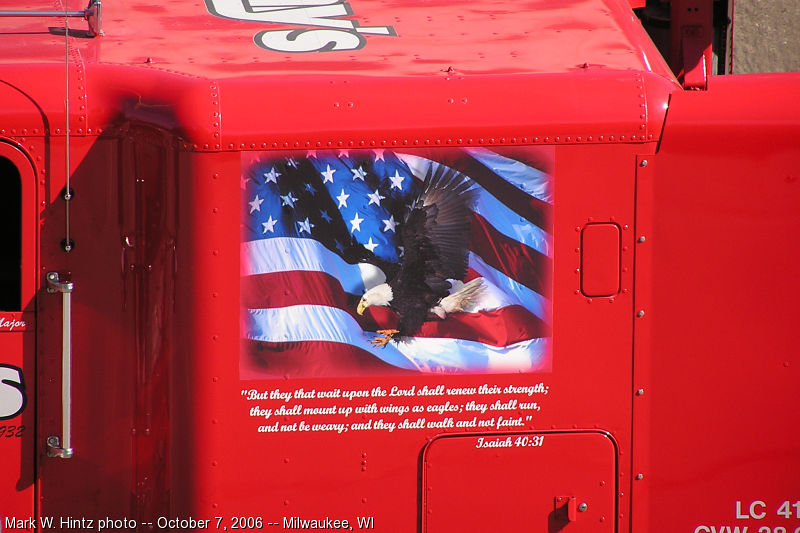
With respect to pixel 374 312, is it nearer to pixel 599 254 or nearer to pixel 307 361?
pixel 307 361

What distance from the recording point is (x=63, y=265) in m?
3.73

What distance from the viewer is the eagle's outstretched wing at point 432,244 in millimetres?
3693

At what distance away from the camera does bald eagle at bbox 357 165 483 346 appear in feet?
12.1

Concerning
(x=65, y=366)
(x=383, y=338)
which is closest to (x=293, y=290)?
(x=383, y=338)

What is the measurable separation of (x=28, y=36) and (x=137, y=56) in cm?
55

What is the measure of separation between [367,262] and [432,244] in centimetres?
26

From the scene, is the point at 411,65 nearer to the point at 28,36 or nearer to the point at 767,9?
the point at 28,36

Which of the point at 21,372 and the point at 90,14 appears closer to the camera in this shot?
the point at 21,372

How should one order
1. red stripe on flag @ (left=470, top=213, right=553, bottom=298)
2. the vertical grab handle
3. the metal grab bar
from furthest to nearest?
the metal grab bar, red stripe on flag @ (left=470, top=213, right=553, bottom=298), the vertical grab handle

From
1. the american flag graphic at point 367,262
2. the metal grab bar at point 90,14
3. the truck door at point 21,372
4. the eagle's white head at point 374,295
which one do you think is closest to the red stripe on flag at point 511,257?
the american flag graphic at point 367,262

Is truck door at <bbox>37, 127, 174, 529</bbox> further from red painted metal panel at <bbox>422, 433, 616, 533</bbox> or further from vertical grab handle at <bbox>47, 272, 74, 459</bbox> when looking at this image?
red painted metal panel at <bbox>422, 433, 616, 533</bbox>

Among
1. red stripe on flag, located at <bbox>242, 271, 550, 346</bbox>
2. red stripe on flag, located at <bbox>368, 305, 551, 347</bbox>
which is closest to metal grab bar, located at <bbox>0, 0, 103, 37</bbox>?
red stripe on flag, located at <bbox>242, 271, 550, 346</bbox>

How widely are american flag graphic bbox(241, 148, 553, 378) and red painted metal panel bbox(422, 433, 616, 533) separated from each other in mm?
310

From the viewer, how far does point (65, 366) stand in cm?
362
